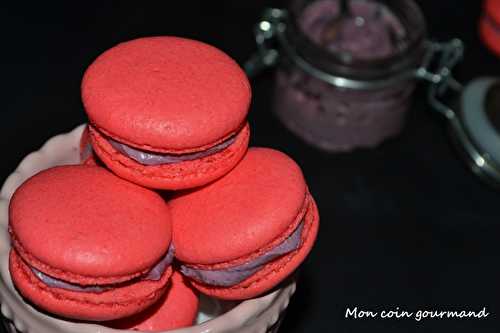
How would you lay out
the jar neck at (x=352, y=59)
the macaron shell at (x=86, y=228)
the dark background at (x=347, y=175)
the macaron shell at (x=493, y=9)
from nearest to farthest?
1. the macaron shell at (x=86, y=228)
2. the dark background at (x=347, y=175)
3. the jar neck at (x=352, y=59)
4. the macaron shell at (x=493, y=9)

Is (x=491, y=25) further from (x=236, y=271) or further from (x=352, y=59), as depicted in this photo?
(x=236, y=271)

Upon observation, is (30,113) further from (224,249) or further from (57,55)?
(224,249)

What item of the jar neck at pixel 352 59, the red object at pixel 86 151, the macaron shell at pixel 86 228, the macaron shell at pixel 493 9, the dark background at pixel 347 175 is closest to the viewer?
the macaron shell at pixel 86 228

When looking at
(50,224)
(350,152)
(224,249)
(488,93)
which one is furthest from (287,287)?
(488,93)

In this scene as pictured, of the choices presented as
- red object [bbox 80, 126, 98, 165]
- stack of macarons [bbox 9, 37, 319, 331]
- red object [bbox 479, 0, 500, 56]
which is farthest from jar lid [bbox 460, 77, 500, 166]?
red object [bbox 80, 126, 98, 165]

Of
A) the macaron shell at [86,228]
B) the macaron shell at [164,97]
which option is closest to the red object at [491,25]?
the macaron shell at [164,97]

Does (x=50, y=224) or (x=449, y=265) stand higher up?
(x=50, y=224)

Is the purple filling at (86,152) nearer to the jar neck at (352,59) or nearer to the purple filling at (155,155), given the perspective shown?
the purple filling at (155,155)
